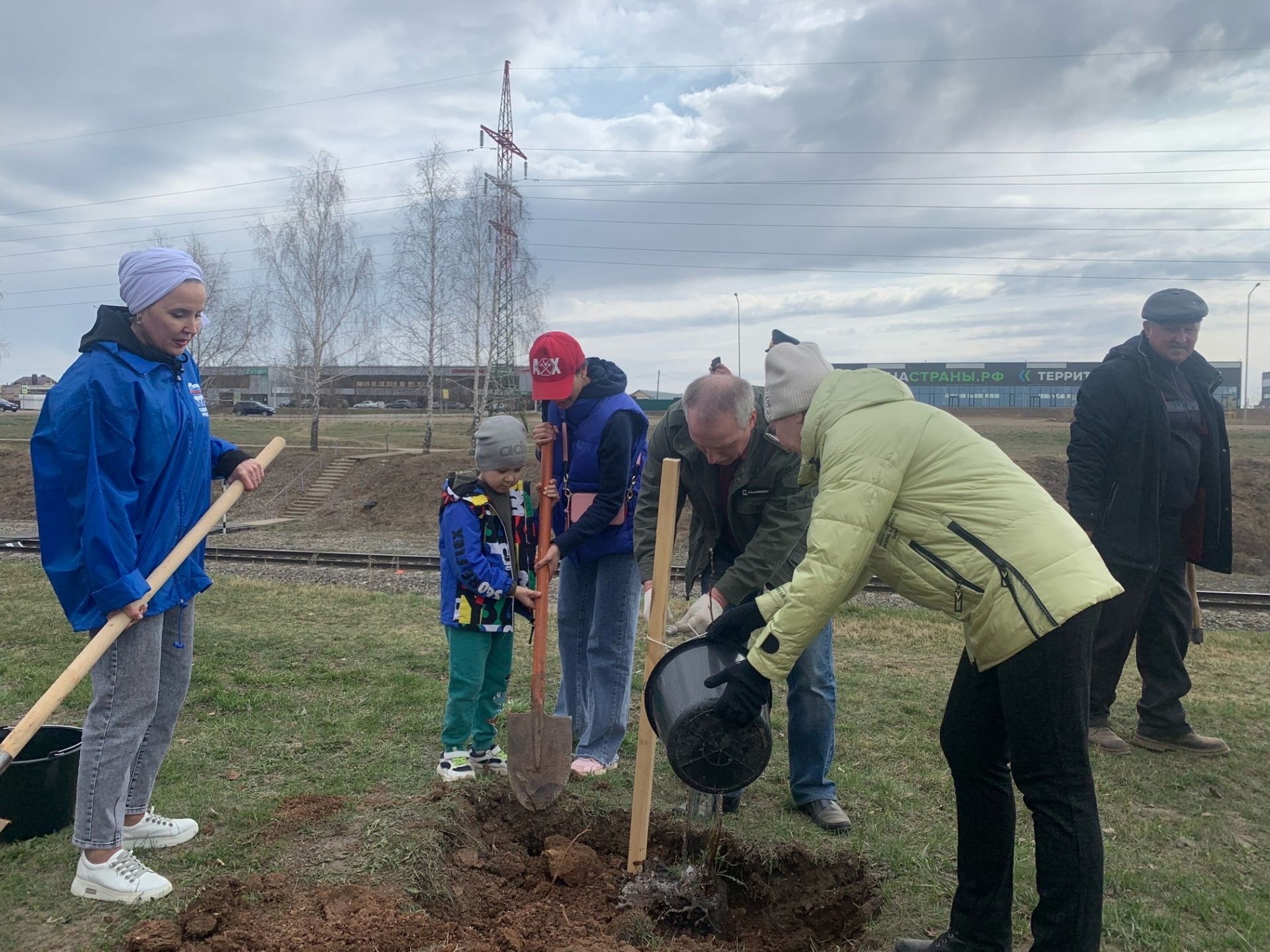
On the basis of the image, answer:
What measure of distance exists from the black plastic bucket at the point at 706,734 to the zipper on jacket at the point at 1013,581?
0.81 m

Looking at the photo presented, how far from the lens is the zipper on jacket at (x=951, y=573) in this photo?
8.30 ft

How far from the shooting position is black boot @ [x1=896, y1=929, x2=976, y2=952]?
2912 millimetres

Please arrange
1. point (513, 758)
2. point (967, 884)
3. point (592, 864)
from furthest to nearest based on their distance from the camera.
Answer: point (513, 758), point (592, 864), point (967, 884)

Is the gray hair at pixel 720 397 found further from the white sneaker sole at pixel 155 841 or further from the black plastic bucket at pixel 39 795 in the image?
the black plastic bucket at pixel 39 795

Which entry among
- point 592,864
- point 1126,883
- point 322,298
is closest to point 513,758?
point 592,864

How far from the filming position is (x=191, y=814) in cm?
382

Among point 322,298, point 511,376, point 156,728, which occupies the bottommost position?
point 156,728

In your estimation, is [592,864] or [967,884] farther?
[592,864]

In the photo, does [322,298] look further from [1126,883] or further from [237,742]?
[1126,883]

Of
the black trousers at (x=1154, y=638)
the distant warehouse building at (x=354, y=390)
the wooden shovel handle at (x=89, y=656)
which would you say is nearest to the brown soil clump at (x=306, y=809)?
the wooden shovel handle at (x=89, y=656)

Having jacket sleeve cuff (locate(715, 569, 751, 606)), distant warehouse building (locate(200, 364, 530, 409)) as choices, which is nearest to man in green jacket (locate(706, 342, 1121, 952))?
jacket sleeve cuff (locate(715, 569, 751, 606))

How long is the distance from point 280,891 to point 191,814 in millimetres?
923

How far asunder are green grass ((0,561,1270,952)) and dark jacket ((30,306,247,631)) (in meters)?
1.05

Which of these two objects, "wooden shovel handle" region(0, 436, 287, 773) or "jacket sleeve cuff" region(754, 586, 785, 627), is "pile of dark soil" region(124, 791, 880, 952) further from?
"jacket sleeve cuff" region(754, 586, 785, 627)
